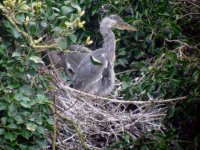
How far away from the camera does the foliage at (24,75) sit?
4.71m

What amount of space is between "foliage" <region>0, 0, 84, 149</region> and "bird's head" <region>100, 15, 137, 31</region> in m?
1.65

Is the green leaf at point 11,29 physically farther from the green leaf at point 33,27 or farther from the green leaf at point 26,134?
the green leaf at point 26,134

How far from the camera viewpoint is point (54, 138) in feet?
17.0

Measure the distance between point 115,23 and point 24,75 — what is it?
2.05m

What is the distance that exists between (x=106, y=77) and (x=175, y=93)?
1.20 metres

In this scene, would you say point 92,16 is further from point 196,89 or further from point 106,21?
point 196,89

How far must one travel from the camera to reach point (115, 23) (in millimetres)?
6672

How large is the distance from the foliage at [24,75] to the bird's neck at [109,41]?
156 cm

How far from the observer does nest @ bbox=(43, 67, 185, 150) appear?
18.2ft

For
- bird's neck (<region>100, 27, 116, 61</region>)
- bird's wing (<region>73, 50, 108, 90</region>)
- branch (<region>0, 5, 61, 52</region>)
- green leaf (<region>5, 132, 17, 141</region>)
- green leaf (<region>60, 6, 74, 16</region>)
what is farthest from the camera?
bird's neck (<region>100, 27, 116, 61</region>)

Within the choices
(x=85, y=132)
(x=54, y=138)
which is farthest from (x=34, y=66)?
(x=85, y=132)

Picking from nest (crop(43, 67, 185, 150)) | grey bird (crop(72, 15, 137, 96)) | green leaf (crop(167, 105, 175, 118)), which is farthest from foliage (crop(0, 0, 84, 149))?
grey bird (crop(72, 15, 137, 96))

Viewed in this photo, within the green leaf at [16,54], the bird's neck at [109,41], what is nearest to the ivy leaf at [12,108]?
the green leaf at [16,54]

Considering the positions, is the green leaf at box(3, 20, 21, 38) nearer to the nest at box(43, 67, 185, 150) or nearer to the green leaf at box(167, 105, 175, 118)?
the nest at box(43, 67, 185, 150)
